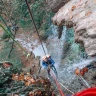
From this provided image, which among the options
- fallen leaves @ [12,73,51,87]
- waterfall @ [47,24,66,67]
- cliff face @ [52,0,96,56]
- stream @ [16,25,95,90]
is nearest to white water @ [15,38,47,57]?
stream @ [16,25,95,90]

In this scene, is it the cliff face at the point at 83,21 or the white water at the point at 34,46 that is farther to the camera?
the white water at the point at 34,46

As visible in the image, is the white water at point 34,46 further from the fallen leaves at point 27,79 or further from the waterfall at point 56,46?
the fallen leaves at point 27,79

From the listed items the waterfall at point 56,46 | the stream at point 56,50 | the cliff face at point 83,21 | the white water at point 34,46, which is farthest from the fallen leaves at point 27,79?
the white water at point 34,46

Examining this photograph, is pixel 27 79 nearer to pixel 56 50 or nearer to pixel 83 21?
pixel 83 21

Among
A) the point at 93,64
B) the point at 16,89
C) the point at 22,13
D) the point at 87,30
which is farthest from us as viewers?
the point at 22,13

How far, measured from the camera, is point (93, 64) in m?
6.66

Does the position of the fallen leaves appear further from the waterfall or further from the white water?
the white water

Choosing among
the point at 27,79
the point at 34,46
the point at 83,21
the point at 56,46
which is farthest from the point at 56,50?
the point at 83,21

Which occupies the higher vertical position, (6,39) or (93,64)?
(6,39)

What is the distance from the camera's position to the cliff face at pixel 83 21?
4.00 metres

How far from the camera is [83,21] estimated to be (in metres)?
4.90

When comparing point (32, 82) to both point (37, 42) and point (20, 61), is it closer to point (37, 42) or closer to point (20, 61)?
point (20, 61)

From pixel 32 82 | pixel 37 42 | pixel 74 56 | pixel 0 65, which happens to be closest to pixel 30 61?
pixel 37 42

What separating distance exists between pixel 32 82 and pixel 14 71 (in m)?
0.87
